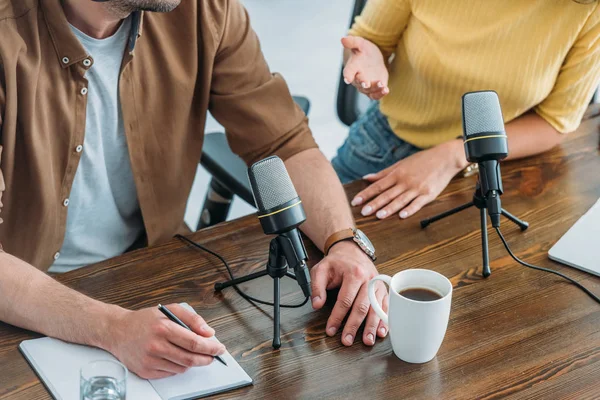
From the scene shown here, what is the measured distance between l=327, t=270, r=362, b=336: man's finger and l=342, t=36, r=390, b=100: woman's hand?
423 mm

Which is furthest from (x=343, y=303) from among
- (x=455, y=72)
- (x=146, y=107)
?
(x=455, y=72)

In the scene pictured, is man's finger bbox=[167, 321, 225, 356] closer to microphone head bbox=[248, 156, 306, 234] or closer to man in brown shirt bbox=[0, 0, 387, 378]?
man in brown shirt bbox=[0, 0, 387, 378]

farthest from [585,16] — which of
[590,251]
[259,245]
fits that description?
[259,245]

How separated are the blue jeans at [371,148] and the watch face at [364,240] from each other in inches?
21.9

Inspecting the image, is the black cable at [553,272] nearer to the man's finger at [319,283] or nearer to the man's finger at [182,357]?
the man's finger at [319,283]

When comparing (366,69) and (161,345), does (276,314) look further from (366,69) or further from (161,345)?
(366,69)

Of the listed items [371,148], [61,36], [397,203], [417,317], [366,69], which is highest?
[61,36]

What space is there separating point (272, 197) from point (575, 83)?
89 cm

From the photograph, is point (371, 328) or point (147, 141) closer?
point (371, 328)

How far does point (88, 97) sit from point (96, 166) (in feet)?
0.46

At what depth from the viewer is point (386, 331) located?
119cm

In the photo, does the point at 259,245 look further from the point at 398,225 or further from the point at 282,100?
the point at 282,100

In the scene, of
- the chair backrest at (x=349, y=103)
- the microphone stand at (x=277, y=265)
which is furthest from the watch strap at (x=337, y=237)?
the chair backrest at (x=349, y=103)

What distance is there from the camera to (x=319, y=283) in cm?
126
